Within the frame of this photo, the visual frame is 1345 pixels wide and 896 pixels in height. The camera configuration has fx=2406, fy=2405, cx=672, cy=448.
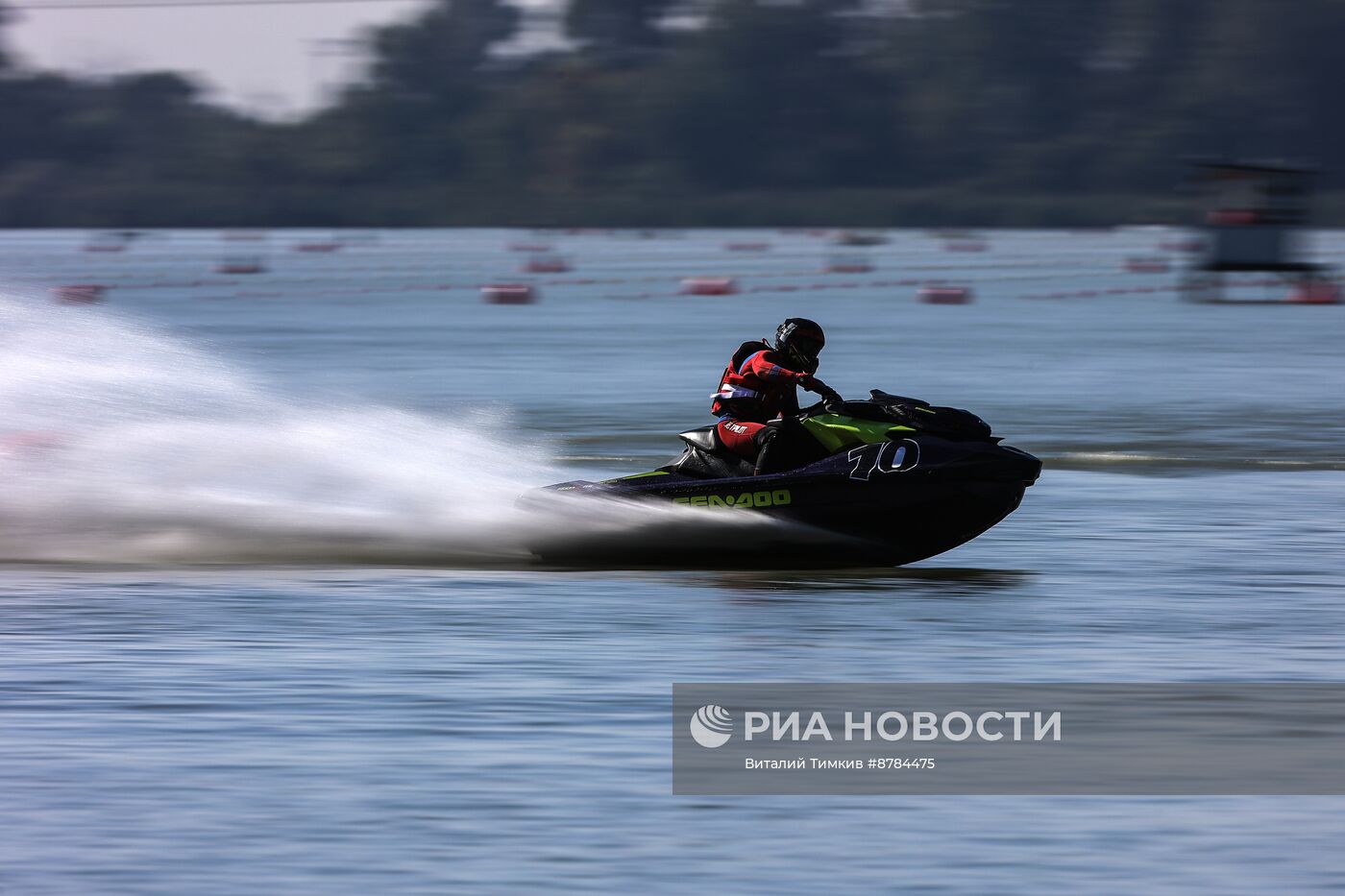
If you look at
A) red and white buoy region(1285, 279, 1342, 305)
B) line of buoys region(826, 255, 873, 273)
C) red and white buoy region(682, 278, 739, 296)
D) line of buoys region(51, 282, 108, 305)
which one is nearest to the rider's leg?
line of buoys region(51, 282, 108, 305)

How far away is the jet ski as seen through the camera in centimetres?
1105

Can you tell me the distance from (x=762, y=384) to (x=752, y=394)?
0.21ft

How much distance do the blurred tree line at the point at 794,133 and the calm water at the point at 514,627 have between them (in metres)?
87.6

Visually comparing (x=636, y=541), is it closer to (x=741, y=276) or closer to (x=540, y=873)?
(x=540, y=873)

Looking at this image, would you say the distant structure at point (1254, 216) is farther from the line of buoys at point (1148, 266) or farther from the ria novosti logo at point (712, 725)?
the ria novosti logo at point (712, 725)

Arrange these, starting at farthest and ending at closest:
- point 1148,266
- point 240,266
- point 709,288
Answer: point 240,266 < point 1148,266 < point 709,288

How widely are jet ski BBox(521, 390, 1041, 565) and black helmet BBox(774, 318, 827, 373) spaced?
237 millimetres

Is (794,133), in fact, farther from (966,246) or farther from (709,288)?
(709,288)

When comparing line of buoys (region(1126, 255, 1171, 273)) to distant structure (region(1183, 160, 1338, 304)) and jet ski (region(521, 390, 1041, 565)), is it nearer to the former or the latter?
distant structure (region(1183, 160, 1338, 304))

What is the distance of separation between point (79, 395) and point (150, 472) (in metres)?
2.11

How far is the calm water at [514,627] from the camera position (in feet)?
22.0

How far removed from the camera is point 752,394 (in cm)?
1145

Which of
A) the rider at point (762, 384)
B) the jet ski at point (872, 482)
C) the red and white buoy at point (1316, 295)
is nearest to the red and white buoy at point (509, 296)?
the red and white buoy at point (1316, 295)

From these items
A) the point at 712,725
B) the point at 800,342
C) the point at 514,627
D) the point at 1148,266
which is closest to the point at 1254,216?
the point at 1148,266
